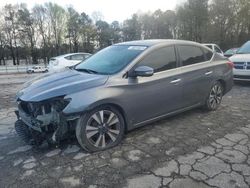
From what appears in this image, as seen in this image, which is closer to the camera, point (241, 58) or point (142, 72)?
point (142, 72)

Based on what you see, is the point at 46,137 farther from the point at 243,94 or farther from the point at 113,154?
the point at 243,94

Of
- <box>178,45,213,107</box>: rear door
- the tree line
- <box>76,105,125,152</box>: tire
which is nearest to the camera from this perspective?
<box>76,105,125,152</box>: tire

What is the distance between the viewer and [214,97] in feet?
17.4

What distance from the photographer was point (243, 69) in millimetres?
8188

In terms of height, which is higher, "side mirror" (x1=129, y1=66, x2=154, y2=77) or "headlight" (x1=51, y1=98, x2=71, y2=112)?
"side mirror" (x1=129, y1=66, x2=154, y2=77)

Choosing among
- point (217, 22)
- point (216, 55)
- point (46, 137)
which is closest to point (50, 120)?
point (46, 137)

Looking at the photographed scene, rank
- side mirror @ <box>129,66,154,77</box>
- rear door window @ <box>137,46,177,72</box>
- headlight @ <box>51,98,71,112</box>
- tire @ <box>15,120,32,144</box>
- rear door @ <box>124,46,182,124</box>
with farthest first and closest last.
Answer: rear door window @ <box>137,46,177,72</box>, rear door @ <box>124,46,182,124</box>, side mirror @ <box>129,66,154,77</box>, tire @ <box>15,120,32,144</box>, headlight @ <box>51,98,71,112</box>

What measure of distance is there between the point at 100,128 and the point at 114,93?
522mm

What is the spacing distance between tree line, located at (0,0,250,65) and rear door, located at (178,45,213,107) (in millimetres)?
36887

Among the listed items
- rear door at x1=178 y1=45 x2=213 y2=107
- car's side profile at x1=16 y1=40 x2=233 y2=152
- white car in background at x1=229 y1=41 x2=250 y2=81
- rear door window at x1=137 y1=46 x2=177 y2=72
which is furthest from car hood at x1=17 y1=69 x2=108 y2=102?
white car in background at x1=229 y1=41 x2=250 y2=81

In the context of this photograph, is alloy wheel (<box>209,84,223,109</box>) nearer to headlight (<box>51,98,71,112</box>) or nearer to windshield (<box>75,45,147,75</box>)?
windshield (<box>75,45,147,75</box>)

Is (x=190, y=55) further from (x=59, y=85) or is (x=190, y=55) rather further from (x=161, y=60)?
(x=59, y=85)

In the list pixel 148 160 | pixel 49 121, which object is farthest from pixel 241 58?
pixel 49 121

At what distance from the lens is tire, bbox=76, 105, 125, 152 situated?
11.1ft
